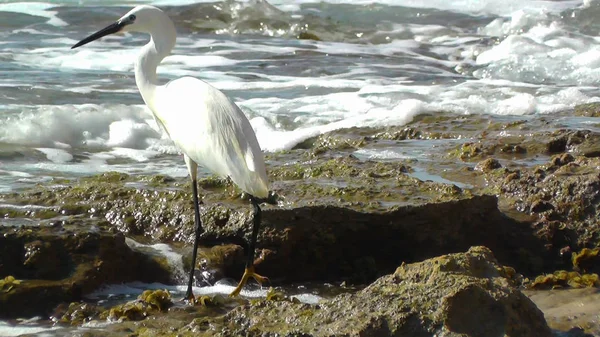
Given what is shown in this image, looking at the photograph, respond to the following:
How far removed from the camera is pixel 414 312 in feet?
9.70

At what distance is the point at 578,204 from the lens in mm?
4965

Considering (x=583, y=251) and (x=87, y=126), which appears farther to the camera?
(x=87, y=126)

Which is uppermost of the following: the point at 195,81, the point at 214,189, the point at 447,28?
the point at 195,81

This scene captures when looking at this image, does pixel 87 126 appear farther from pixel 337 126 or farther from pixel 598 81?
pixel 598 81

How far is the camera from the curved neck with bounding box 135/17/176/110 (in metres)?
5.28

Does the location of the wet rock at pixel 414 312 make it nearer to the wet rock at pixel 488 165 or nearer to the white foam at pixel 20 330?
the white foam at pixel 20 330

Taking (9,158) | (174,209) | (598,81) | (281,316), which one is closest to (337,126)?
(9,158)

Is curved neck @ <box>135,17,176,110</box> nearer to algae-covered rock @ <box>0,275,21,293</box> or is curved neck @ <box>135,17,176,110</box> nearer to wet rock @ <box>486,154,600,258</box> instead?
algae-covered rock @ <box>0,275,21,293</box>

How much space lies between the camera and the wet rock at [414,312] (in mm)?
2934

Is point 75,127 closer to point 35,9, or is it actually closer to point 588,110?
point 588,110

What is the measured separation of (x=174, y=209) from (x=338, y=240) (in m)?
0.98

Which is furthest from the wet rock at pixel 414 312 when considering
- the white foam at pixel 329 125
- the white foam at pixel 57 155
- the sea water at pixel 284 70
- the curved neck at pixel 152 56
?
the white foam at pixel 57 155

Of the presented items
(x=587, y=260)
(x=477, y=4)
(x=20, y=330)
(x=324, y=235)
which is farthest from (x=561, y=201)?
(x=477, y=4)

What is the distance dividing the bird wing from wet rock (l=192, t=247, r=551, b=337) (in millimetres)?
1231
